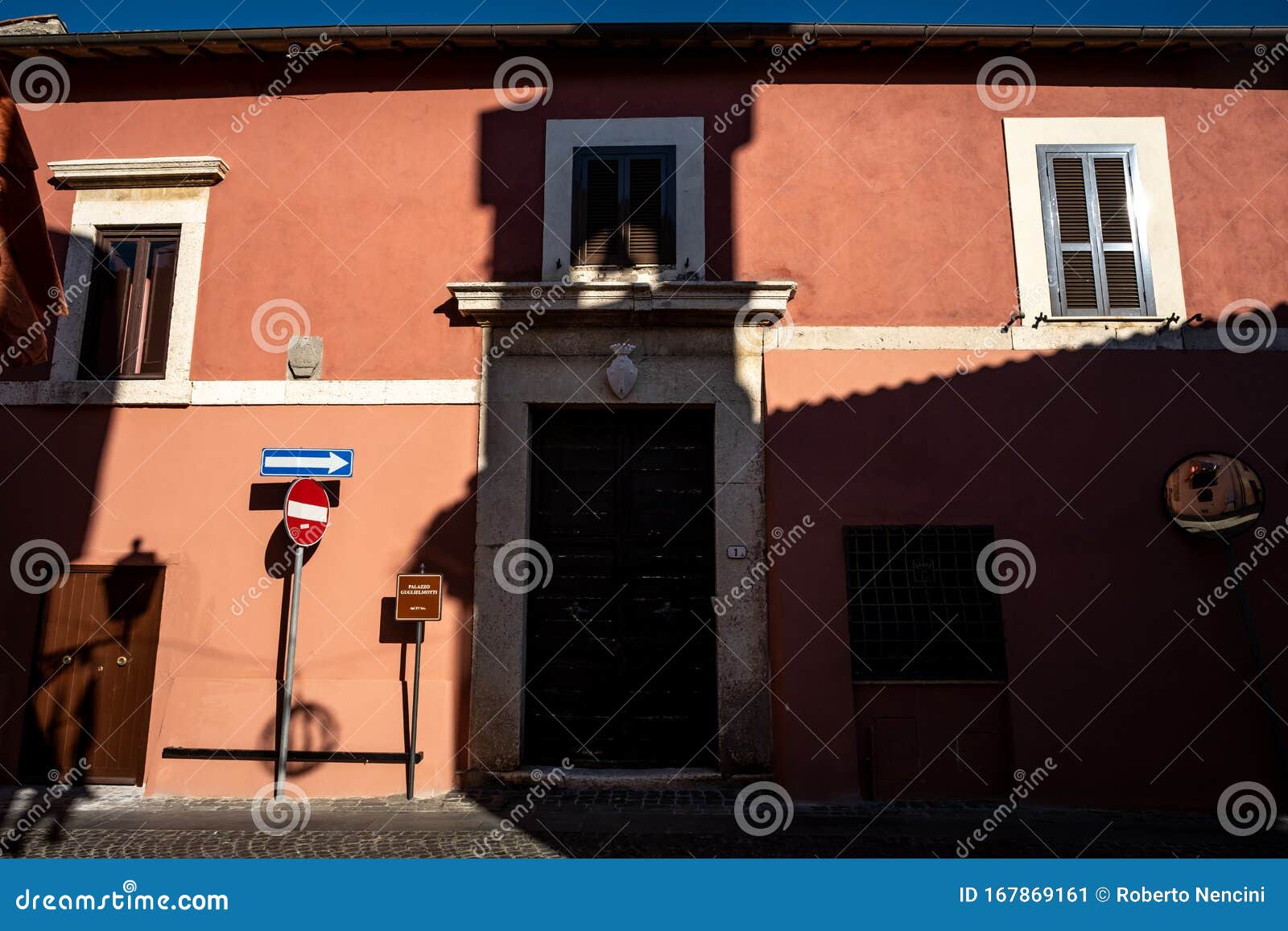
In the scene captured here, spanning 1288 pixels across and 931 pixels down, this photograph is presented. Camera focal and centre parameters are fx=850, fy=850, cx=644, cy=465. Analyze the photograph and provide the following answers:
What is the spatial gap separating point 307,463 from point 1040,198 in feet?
23.0

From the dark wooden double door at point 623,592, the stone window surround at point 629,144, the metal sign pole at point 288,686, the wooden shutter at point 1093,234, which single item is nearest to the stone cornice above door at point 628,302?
the stone window surround at point 629,144

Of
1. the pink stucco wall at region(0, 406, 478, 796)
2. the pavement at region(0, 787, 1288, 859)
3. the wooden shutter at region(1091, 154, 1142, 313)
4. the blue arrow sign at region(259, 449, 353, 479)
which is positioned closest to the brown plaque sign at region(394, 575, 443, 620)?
the pink stucco wall at region(0, 406, 478, 796)

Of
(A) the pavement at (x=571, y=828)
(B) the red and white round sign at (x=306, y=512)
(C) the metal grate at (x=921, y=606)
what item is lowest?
(A) the pavement at (x=571, y=828)

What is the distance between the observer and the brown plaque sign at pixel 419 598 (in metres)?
7.05

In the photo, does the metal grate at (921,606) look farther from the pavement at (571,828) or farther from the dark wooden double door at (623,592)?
the dark wooden double door at (623,592)

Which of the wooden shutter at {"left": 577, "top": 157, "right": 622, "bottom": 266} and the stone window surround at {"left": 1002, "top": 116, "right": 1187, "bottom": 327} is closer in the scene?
the stone window surround at {"left": 1002, "top": 116, "right": 1187, "bottom": 327}

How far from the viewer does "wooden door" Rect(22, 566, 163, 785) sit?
7242 millimetres

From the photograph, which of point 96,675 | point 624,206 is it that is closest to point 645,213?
point 624,206

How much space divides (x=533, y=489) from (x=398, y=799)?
9.21ft

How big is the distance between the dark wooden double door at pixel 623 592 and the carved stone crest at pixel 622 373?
29 cm

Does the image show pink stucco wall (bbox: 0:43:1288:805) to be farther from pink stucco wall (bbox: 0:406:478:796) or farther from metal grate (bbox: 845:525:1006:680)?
metal grate (bbox: 845:525:1006:680)

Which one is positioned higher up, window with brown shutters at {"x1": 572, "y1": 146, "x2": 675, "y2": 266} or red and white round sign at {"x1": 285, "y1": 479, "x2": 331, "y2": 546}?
window with brown shutters at {"x1": 572, "y1": 146, "x2": 675, "y2": 266}

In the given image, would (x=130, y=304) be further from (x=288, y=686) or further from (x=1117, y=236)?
(x=1117, y=236)

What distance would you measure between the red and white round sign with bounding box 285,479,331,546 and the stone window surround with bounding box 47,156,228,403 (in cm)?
184
